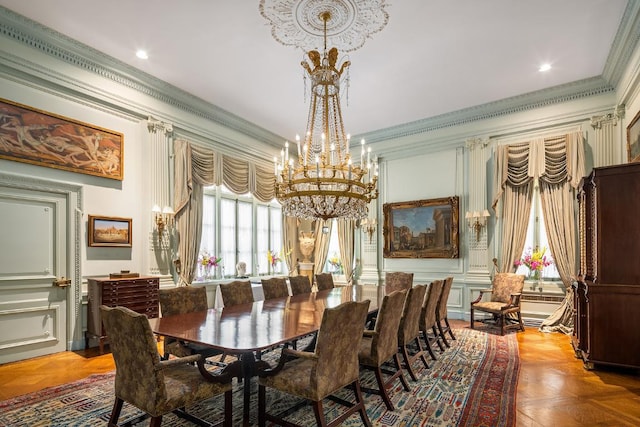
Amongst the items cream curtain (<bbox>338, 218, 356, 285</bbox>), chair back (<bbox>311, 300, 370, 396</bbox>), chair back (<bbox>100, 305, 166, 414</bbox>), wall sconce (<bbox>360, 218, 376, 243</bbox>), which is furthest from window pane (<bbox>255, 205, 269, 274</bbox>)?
chair back (<bbox>100, 305, 166, 414</bbox>)

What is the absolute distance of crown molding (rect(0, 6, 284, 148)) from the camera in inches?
169

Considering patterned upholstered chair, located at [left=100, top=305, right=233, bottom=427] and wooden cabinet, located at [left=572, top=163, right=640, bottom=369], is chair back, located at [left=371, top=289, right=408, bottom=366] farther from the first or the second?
wooden cabinet, located at [left=572, top=163, right=640, bottom=369]

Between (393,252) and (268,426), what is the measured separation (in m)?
5.52

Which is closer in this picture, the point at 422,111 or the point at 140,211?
the point at 140,211

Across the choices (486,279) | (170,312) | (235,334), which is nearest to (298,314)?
(235,334)

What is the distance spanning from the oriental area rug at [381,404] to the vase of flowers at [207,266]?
2.87 metres

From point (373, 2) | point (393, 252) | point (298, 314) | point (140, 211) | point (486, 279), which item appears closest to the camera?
point (298, 314)

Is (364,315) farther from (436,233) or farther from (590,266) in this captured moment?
(436,233)

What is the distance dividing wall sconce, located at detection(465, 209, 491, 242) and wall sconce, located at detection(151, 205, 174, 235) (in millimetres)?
5318

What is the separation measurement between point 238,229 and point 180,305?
388cm

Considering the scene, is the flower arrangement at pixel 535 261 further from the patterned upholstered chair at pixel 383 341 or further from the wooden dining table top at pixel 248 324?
the patterned upholstered chair at pixel 383 341

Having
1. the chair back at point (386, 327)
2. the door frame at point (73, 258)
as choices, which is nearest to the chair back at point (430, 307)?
the chair back at point (386, 327)

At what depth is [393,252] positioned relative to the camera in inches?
311

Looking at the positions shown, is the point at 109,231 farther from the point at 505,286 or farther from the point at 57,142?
the point at 505,286
